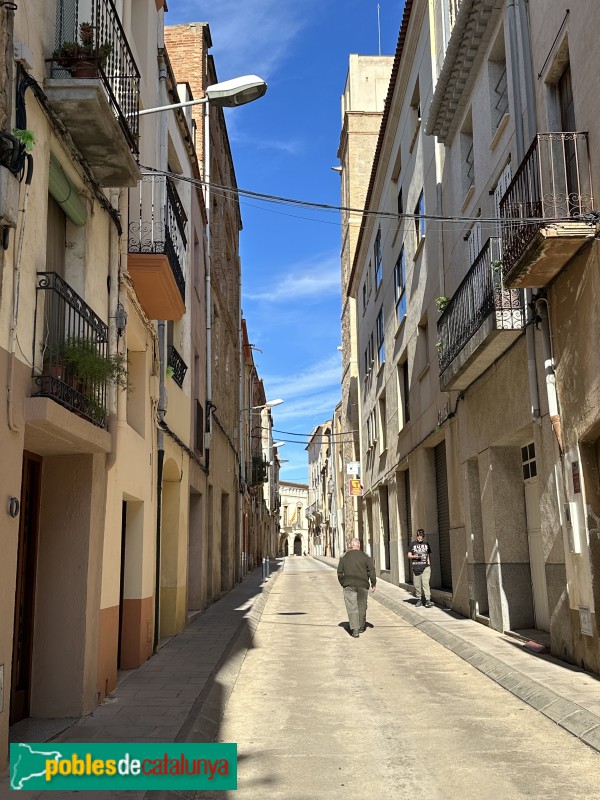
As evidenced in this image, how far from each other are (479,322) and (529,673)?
16.0ft

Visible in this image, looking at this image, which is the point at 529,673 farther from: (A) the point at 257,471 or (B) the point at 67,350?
(A) the point at 257,471

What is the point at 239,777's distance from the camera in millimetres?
5289

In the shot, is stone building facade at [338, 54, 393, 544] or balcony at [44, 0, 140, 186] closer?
balcony at [44, 0, 140, 186]

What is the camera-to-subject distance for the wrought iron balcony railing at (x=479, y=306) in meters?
10.1

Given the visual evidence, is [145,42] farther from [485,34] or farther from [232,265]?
[232,265]

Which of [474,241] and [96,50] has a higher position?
[474,241]

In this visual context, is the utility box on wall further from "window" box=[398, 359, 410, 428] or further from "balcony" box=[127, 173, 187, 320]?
"window" box=[398, 359, 410, 428]

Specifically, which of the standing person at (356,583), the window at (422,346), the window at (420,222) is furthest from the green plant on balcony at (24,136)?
the window at (422,346)

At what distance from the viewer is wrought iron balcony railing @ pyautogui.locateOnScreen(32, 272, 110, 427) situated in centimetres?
595

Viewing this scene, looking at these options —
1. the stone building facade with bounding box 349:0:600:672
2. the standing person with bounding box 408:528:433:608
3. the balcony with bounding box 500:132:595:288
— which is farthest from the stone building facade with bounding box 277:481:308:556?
the balcony with bounding box 500:132:595:288

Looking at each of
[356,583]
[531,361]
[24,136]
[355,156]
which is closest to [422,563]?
[356,583]

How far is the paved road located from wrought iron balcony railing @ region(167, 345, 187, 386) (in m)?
4.55

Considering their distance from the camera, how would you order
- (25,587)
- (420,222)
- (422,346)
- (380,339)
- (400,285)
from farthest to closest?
(380,339)
(400,285)
(422,346)
(420,222)
(25,587)

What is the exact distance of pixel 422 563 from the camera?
15352 millimetres
